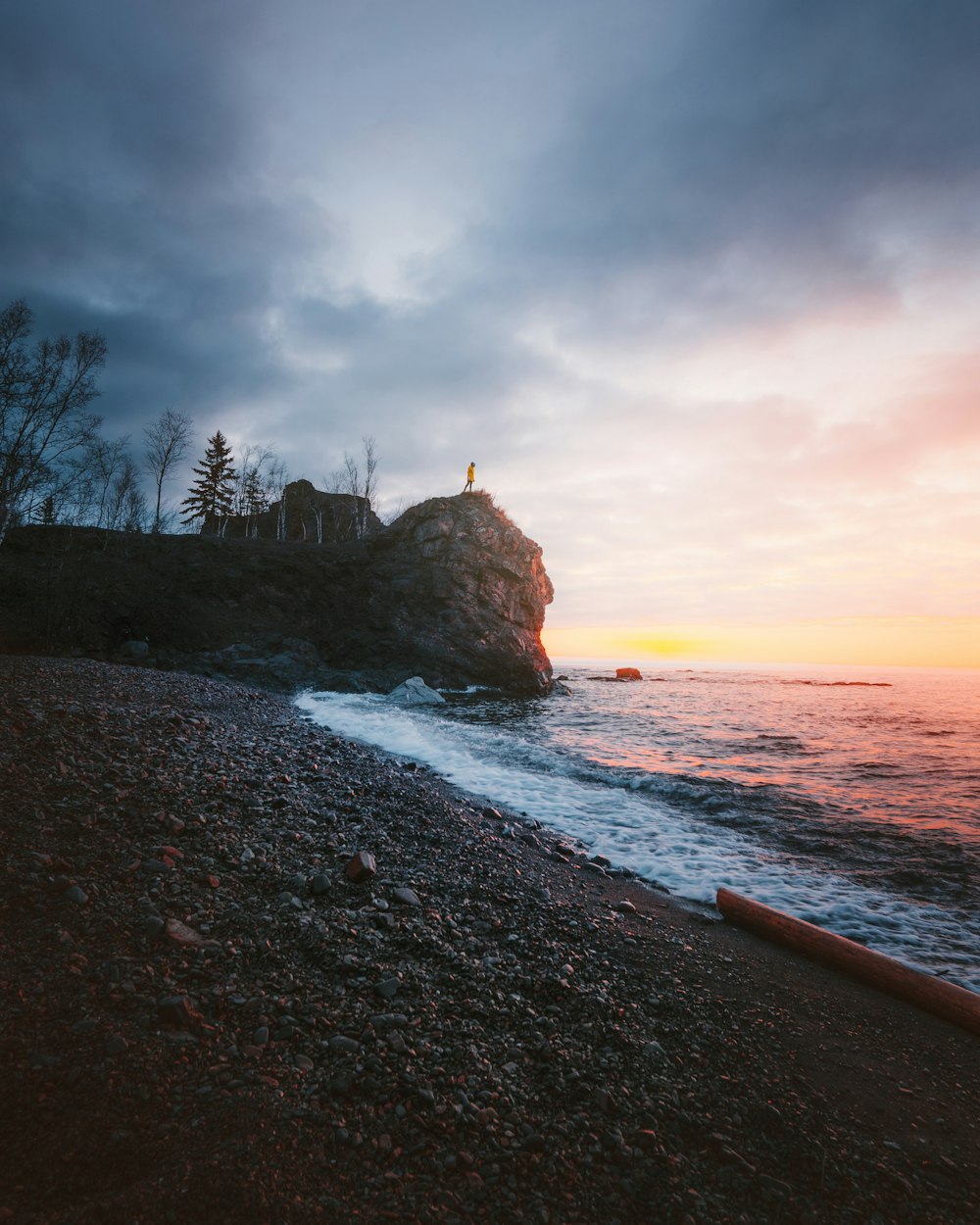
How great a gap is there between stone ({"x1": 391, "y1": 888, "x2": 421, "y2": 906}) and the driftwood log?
13.6 ft

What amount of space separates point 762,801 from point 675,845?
4916mm

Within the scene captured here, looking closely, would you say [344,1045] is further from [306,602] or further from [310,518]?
[310,518]

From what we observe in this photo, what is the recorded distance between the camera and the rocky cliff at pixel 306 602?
29.1 m

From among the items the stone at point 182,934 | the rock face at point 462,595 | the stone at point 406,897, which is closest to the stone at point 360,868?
the stone at point 406,897

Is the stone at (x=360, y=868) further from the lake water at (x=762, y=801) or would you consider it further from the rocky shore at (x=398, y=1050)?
the lake water at (x=762, y=801)

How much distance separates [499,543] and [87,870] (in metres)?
41.4

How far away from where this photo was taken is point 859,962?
17.3ft

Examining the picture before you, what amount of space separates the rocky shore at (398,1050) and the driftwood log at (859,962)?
0.53 ft

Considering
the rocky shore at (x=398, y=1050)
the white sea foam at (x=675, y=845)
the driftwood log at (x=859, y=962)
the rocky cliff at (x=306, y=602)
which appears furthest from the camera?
the rocky cliff at (x=306, y=602)

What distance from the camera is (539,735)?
68.9 ft

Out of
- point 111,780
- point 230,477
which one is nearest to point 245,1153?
point 111,780

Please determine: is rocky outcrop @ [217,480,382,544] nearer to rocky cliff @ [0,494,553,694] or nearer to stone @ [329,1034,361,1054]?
rocky cliff @ [0,494,553,694]

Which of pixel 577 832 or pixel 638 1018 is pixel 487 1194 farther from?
pixel 577 832

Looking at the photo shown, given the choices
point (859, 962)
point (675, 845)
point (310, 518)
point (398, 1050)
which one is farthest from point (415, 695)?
point (310, 518)
